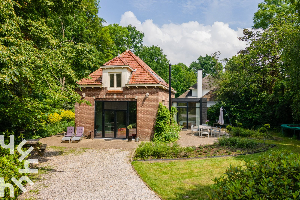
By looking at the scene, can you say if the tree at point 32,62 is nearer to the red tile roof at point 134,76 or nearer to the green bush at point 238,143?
the red tile roof at point 134,76

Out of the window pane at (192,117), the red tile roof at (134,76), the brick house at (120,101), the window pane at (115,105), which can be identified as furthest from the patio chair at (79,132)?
the window pane at (192,117)

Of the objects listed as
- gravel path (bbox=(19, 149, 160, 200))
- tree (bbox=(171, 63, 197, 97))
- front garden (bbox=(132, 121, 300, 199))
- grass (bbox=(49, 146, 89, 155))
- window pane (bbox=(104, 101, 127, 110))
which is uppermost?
tree (bbox=(171, 63, 197, 97))

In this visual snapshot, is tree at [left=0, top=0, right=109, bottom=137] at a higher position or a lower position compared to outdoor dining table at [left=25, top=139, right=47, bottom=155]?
higher

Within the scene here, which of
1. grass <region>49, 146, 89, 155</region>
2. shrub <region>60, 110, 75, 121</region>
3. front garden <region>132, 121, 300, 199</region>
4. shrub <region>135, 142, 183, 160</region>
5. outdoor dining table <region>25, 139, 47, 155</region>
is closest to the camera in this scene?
front garden <region>132, 121, 300, 199</region>

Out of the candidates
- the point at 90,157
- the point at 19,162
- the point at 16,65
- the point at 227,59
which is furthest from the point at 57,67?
the point at 227,59

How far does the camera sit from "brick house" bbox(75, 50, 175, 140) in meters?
15.9

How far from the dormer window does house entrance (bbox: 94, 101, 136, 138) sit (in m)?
1.28

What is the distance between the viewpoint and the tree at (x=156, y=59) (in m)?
38.8

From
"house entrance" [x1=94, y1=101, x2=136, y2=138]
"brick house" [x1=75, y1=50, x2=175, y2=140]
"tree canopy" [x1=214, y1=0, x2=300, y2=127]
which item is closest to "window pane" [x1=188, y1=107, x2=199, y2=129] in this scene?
"tree canopy" [x1=214, y1=0, x2=300, y2=127]

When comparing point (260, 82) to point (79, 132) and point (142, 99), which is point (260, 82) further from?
point (79, 132)

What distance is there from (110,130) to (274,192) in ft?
47.0

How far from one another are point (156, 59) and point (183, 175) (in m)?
33.5

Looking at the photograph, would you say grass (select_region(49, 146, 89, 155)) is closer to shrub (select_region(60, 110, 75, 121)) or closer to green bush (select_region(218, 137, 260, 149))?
green bush (select_region(218, 137, 260, 149))

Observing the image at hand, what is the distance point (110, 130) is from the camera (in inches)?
664
